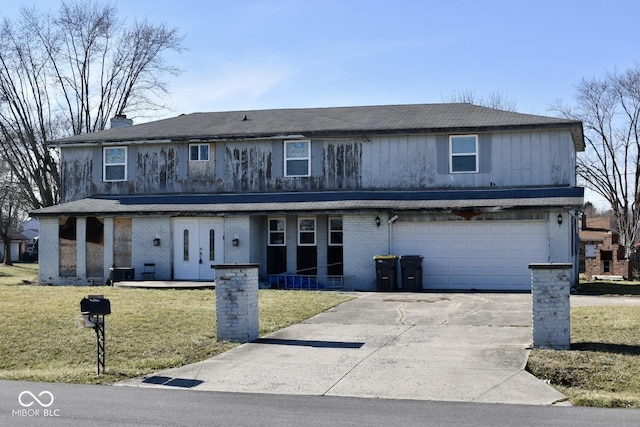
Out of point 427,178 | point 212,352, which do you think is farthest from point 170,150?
point 212,352

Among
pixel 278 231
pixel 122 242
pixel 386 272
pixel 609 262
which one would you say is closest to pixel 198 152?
pixel 122 242

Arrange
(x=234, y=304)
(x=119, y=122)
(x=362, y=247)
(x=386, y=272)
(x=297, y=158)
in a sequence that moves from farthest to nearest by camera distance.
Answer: (x=119, y=122) < (x=297, y=158) < (x=362, y=247) < (x=386, y=272) < (x=234, y=304)

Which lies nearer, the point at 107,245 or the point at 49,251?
the point at 107,245

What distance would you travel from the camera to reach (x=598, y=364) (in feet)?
37.0

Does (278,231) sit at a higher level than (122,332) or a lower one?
higher

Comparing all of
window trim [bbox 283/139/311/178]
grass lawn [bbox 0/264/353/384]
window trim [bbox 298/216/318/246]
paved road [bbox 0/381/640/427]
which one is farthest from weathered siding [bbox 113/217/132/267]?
paved road [bbox 0/381/640/427]

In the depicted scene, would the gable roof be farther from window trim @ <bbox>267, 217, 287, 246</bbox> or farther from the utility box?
the utility box

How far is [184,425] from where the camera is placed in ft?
27.0

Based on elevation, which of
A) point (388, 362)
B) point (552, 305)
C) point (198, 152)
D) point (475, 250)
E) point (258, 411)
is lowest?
point (258, 411)

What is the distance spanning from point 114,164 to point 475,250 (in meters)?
14.3

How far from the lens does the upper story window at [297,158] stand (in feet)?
90.0

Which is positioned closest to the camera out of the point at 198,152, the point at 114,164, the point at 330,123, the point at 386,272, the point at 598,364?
the point at 598,364

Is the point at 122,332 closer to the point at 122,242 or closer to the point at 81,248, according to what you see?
the point at 122,242

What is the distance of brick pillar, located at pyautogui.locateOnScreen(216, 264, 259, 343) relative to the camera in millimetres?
13781
